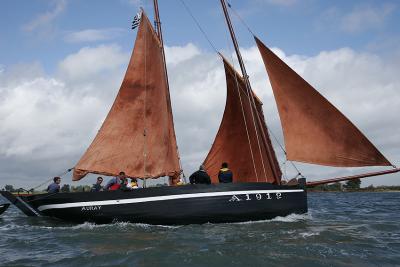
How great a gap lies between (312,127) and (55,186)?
46.6ft

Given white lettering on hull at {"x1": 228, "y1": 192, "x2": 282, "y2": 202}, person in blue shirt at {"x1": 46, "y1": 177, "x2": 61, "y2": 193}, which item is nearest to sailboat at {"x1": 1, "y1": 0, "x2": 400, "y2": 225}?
white lettering on hull at {"x1": 228, "y1": 192, "x2": 282, "y2": 202}

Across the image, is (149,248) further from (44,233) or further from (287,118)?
(287,118)

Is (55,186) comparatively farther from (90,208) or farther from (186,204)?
(186,204)

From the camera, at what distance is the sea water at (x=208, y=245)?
11.9 m

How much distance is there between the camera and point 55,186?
79.7 feet

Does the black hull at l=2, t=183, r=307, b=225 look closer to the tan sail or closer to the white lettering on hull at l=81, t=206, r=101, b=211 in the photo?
the white lettering on hull at l=81, t=206, r=101, b=211

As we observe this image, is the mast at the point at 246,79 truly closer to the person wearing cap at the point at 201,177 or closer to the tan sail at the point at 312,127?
the tan sail at the point at 312,127

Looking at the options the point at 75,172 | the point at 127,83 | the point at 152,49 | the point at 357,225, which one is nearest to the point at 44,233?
the point at 75,172

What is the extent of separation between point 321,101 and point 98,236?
12.5m

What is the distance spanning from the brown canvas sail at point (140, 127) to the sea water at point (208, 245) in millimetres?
4269

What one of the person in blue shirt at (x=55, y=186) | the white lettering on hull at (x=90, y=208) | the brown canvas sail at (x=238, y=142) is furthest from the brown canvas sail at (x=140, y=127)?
the brown canvas sail at (x=238, y=142)

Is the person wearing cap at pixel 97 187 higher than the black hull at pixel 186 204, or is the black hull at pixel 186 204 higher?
the person wearing cap at pixel 97 187

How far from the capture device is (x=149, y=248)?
44.7 ft

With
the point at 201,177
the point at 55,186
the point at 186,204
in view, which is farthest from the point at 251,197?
the point at 55,186
